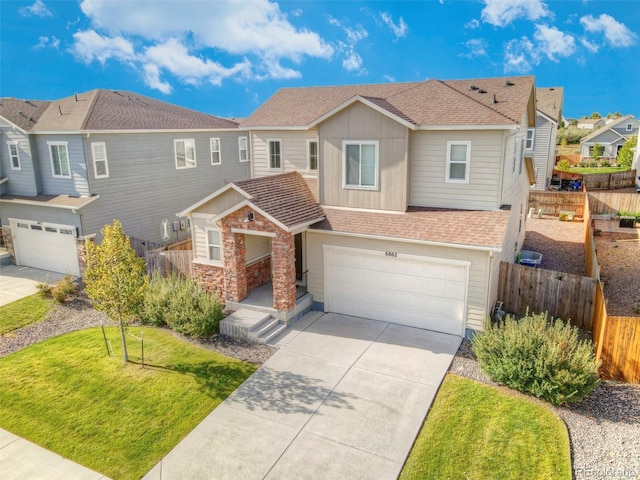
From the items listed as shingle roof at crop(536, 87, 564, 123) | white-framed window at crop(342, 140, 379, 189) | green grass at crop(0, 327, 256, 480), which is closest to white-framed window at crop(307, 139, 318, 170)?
white-framed window at crop(342, 140, 379, 189)

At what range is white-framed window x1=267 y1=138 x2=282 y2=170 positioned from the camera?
1765 centimetres

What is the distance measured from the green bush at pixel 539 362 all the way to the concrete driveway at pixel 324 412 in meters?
1.39

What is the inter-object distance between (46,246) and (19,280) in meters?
1.76

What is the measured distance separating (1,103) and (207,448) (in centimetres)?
2001

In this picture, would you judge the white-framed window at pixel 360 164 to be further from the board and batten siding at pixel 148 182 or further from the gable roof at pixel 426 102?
the board and batten siding at pixel 148 182

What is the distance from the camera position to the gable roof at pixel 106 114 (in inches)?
736

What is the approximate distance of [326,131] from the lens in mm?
14969

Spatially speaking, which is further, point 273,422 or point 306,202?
point 306,202

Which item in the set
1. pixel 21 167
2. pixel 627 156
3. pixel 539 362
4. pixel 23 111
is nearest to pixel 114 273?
pixel 539 362

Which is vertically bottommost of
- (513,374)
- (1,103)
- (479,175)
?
(513,374)

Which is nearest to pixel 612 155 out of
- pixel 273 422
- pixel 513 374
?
Result: pixel 513 374

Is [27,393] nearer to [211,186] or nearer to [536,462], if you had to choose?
[536,462]

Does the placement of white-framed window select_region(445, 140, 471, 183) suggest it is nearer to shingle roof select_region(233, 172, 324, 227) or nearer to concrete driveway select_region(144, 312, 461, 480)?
shingle roof select_region(233, 172, 324, 227)

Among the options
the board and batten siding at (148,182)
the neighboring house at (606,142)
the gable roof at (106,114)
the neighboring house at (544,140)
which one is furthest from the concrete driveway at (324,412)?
the neighboring house at (606,142)
